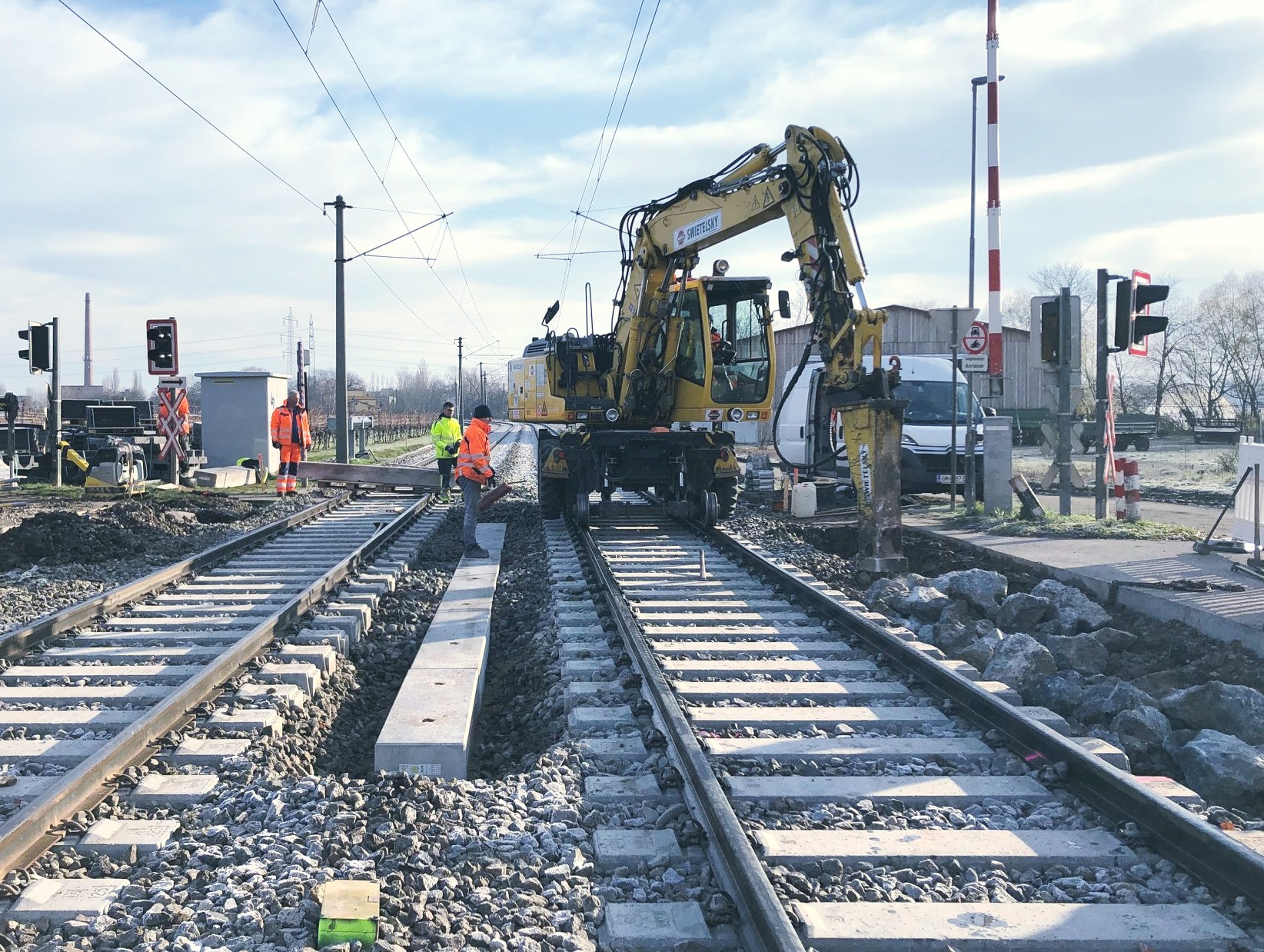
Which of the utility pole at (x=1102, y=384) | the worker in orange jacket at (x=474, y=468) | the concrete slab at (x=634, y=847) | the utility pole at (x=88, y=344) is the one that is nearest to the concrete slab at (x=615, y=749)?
the concrete slab at (x=634, y=847)

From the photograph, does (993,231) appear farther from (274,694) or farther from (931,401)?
(274,694)

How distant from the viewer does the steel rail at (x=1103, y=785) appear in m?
3.51

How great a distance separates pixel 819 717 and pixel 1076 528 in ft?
28.9

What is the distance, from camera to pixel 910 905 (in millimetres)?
3449

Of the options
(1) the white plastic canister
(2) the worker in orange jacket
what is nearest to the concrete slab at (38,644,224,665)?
(2) the worker in orange jacket

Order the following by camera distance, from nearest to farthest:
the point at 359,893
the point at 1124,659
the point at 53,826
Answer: the point at 359,893
the point at 53,826
the point at 1124,659

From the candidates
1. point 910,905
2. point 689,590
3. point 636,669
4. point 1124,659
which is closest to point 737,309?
point 689,590

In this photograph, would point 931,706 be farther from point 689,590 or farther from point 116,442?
point 116,442

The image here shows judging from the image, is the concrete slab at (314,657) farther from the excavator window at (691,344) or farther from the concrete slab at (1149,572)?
the excavator window at (691,344)

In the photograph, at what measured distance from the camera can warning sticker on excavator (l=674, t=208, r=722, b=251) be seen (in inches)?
474

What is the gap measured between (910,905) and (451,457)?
1619 cm

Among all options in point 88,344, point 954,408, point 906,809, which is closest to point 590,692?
point 906,809

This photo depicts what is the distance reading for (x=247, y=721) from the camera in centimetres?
536

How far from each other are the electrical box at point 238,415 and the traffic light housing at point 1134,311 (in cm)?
1738
